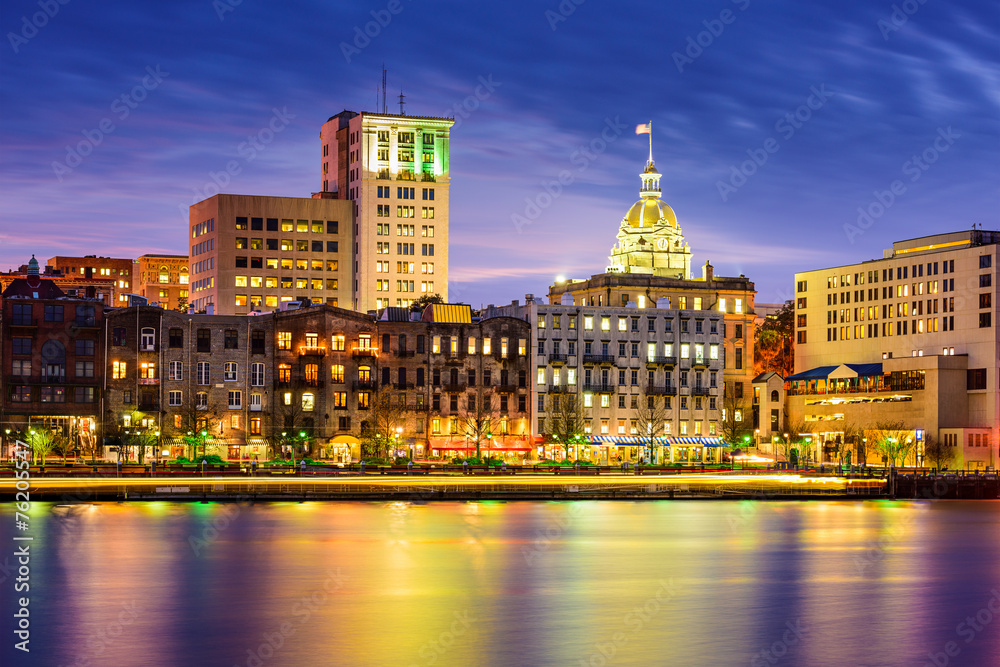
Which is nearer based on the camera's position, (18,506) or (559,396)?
(18,506)

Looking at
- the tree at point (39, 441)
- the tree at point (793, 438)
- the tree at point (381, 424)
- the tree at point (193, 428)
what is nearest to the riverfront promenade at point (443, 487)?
the tree at point (381, 424)

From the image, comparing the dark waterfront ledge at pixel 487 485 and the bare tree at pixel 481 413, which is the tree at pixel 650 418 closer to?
the dark waterfront ledge at pixel 487 485

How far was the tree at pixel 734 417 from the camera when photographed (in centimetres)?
17012

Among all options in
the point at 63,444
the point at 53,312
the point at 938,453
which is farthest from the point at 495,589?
the point at 938,453

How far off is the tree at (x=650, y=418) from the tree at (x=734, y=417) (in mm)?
9718

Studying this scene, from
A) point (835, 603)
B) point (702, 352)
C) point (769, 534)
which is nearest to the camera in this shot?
A: point (835, 603)

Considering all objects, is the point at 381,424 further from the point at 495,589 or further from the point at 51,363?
the point at 495,589

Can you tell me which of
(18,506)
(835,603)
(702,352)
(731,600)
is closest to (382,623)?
(731,600)

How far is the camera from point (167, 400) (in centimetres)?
14250

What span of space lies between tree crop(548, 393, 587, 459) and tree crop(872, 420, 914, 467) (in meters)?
36.6

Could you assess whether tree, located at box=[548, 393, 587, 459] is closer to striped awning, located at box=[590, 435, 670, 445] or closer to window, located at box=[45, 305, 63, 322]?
striped awning, located at box=[590, 435, 670, 445]

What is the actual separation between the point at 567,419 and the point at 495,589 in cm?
8613

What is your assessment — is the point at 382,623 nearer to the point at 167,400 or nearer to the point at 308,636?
the point at 308,636

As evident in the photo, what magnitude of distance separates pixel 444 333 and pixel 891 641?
99.4 metres
